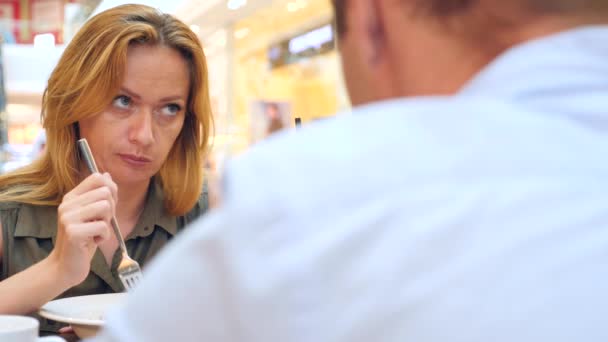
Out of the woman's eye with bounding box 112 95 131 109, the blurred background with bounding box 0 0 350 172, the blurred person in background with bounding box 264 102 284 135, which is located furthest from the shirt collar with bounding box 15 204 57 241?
the blurred person in background with bounding box 264 102 284 135

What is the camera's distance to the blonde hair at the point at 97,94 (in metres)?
1.55

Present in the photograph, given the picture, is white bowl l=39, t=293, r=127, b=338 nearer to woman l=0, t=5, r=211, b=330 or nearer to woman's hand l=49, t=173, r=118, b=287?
woman's hand l=49, t=173, r=118, b=287

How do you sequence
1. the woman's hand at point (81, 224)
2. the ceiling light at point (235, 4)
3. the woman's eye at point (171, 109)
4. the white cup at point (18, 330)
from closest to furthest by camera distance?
the white cup at point (18, 330), the woman's hand at point (81, 224), the woman's eye at point (171, 109), the ceiling light at point (235, 4)

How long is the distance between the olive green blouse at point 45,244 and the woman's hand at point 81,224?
0.29 meters

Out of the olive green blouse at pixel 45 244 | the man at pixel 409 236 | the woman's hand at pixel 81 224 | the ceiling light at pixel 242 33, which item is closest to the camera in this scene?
the man at pixel 409 236

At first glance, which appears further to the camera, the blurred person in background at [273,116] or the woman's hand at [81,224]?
the blurred person in background at [273,116]

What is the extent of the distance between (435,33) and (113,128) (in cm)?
125

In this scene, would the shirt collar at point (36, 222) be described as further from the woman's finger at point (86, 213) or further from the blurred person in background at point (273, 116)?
the blurred person in background at point (273, 116)

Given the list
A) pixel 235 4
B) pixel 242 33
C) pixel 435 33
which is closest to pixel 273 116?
pixel 242 33

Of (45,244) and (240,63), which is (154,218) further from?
(240,63)

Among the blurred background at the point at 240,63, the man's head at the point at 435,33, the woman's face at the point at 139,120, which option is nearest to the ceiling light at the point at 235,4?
the blurred background at the point at 240,63

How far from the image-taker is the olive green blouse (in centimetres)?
152

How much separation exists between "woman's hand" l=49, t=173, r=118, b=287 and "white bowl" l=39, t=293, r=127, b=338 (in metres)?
0.05

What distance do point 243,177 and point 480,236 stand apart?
132mm
